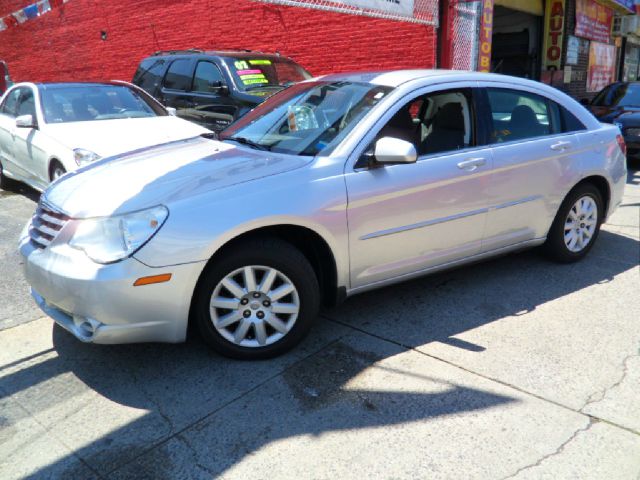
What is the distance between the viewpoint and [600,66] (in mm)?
19250

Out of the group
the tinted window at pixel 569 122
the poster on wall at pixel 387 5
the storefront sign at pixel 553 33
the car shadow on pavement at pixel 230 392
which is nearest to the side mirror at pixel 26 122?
the car shadow on pavement at pixel 230 392

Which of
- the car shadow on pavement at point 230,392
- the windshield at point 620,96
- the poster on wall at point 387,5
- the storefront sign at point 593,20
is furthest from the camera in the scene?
the storefront sign at point 593,20

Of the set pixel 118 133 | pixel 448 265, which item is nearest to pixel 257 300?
pixel 448 265

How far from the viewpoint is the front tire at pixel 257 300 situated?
10.4 feet

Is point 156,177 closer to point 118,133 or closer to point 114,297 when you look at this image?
point 114,297

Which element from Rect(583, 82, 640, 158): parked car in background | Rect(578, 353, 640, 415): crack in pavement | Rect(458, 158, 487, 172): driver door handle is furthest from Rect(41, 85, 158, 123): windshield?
Rect(583, 82, 640, 158): parked car in background

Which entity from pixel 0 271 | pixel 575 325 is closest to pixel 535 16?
pixel 575 325

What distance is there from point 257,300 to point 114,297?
79 cm

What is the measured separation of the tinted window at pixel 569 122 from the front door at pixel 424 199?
107 centimetres

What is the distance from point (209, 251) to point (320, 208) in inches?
28.1

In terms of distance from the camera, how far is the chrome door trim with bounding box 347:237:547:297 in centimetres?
372

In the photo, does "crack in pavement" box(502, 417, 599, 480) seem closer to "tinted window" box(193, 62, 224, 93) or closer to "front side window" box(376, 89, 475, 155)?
"front side window" box(376, 89, 475, 155)

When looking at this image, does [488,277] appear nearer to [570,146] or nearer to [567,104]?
[570,146]

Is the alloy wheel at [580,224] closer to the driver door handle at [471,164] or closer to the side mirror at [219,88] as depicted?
the driver door handle at [471,164]
